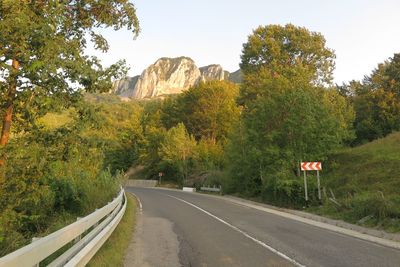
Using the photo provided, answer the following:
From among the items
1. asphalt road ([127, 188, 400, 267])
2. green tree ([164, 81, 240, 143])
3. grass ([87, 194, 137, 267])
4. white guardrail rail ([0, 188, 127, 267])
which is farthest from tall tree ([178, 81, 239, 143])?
white guardrail rail ([0, 188, 127, 267])

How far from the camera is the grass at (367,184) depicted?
16606mm

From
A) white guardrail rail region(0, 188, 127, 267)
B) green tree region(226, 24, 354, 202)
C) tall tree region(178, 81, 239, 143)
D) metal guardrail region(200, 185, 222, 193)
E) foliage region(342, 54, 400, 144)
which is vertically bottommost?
white guardrail rail region(0, 188, 127, 267)

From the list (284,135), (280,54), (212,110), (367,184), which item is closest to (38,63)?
(367,184)

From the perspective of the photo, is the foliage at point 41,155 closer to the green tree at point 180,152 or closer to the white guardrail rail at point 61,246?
the white guardrail rail at point 61,246

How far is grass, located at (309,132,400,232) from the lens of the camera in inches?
654

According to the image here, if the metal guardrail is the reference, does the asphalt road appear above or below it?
below

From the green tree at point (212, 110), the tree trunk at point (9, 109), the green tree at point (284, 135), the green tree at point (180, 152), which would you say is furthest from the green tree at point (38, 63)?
the green tree at point (212, 110)

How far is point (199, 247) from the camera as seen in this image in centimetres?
1111

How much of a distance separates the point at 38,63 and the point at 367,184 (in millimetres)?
21828

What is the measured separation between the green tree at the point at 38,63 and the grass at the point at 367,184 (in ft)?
40.2

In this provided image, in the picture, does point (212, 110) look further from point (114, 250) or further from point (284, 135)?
point (114, 250)

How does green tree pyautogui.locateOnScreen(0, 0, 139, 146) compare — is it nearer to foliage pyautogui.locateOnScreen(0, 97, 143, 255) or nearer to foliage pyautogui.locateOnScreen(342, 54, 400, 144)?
foliage pyautogui.locateOnScreen(0, 97, 143, 255)

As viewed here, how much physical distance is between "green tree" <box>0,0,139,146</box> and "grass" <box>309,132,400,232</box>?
40.2 feet

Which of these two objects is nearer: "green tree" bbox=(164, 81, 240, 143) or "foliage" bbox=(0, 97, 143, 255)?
"foliage" bbox=(0, 97, 143, 255)
